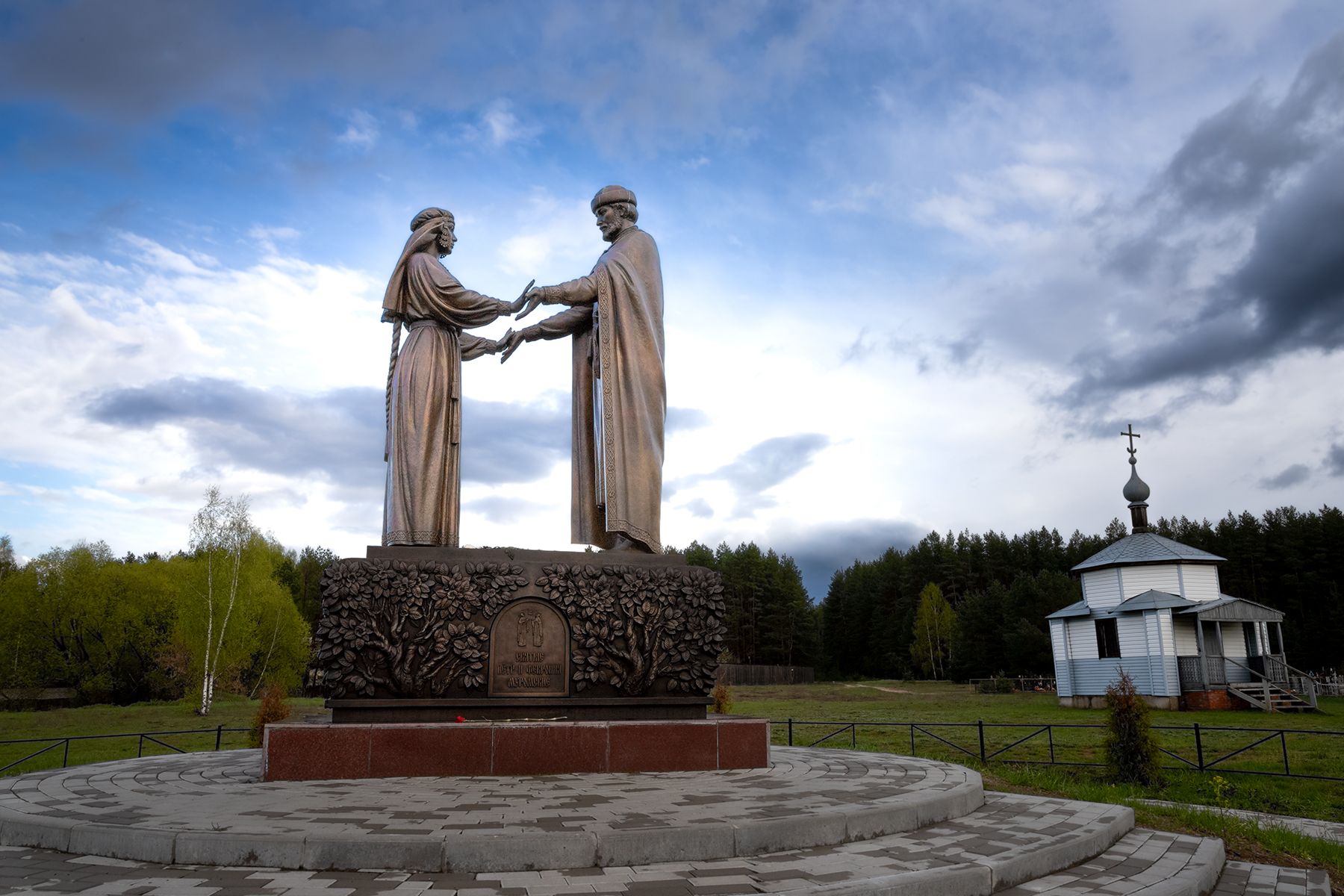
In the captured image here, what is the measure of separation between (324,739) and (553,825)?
332cm

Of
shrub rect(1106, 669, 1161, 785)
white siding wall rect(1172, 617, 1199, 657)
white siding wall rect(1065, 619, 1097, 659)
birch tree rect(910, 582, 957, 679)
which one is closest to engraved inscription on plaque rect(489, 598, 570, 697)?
shrub rect(1106, 669, 1161, 785)

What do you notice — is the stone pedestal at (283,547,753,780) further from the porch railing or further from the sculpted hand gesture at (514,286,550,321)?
the porch railing

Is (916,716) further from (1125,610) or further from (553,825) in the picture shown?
(553,825)

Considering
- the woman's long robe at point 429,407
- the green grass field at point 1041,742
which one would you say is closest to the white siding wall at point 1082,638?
the green grass field at point 1041,742

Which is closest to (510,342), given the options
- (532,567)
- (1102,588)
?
(532,567)

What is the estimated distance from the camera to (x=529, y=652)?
9000mm

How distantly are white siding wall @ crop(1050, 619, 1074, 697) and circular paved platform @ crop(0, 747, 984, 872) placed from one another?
2971 centimetres

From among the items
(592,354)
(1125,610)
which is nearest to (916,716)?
(1125,610)

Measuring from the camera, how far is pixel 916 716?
28422 millimetres

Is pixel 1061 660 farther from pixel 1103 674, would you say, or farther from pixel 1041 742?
pixel 1041 742

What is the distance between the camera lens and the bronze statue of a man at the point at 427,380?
31.5 feet

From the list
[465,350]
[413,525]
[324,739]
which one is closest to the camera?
[324,739]

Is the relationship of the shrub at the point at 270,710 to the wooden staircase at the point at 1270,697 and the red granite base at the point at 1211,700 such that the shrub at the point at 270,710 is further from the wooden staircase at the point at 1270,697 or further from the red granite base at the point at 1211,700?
the wooden staircase at the point at 1270,697

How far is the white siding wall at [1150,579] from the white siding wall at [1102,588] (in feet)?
1.13
